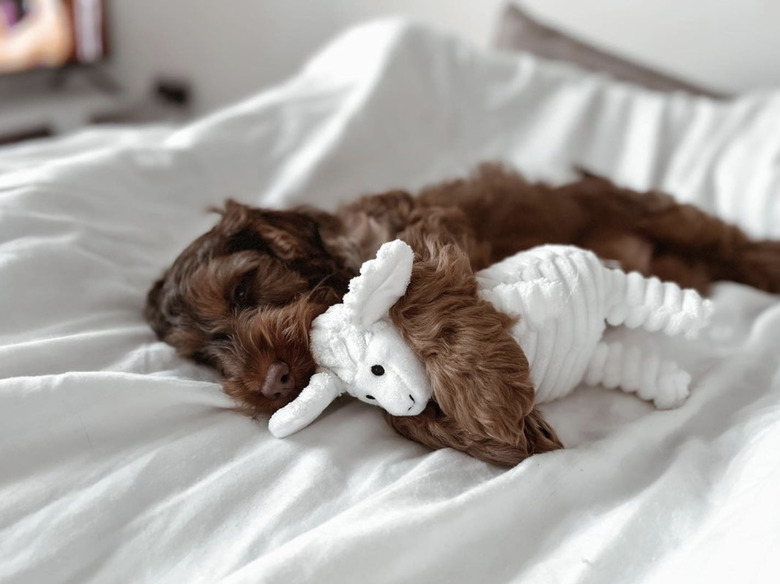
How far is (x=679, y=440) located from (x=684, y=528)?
254 millimetres

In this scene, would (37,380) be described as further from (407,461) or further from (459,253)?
(459,253)

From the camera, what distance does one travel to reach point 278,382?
135 cm

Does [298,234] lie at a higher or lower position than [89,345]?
higher

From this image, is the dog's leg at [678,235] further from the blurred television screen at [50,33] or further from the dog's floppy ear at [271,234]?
the blurred television screen at [50,33]

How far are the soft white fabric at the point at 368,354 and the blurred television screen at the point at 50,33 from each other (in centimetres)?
359

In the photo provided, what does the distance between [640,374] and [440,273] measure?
19.0 inches

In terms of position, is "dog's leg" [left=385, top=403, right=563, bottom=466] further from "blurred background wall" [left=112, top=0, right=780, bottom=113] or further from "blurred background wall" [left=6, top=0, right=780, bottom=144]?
"blurred background wall" [left=112, top=0, right=780, bottom=113]

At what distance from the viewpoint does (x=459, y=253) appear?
145cm

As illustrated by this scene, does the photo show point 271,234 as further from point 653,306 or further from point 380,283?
point 653,306

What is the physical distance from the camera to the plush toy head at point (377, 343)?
129cm

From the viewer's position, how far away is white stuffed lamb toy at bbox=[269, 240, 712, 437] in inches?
51.5

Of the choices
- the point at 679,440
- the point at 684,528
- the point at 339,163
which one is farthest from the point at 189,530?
the point at 339,163

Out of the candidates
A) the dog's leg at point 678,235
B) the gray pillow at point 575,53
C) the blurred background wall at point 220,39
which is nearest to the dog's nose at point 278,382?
the dog's leg at point 678,235

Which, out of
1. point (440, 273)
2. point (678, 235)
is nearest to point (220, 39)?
point (678, 235)
